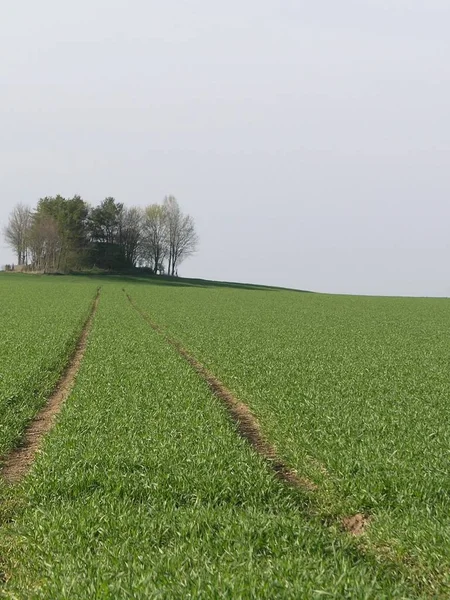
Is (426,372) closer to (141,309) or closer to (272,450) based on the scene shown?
(272,450)

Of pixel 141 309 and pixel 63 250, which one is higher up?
pixel 63 250

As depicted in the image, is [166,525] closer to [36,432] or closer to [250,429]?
[250,429]

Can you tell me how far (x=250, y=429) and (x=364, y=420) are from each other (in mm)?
2566

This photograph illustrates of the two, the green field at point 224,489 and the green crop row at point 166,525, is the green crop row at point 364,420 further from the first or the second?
the green crop row at point 166,525

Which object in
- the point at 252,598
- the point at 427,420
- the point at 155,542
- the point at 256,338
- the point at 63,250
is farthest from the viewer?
the point at 63,250

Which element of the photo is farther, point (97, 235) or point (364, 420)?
point (97, 235)

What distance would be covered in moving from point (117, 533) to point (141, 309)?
45237 mm

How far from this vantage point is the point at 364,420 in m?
13.6

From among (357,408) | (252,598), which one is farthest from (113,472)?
(357,408)

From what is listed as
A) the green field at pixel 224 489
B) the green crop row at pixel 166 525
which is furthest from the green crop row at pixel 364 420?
the green crop row at pixel 166 525

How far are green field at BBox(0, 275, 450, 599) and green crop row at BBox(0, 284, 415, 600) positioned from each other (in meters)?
0.03

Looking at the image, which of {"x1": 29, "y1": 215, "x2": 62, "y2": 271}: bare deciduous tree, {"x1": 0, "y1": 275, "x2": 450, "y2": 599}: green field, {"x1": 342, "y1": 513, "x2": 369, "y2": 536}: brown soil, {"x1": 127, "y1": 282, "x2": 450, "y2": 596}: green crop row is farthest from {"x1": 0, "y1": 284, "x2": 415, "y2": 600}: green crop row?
{"x1": 29, "y1": 215, "x2": 62, "y2": 271}: bare deciduous tree

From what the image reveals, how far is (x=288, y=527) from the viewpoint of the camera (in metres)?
7.71

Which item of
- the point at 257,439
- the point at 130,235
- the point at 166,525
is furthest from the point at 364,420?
the point at 130,235
